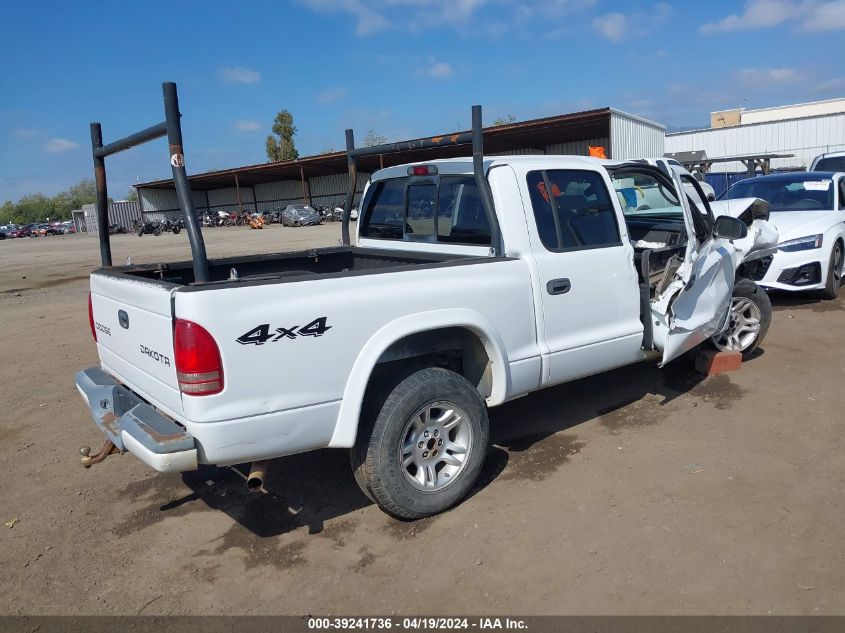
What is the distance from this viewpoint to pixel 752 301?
625cm

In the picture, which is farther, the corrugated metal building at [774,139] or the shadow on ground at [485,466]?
the corrugated metal building at [774,139]

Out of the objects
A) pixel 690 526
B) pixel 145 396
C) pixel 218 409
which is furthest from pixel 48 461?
pixel 690 526

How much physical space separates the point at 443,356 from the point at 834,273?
24.2 feet

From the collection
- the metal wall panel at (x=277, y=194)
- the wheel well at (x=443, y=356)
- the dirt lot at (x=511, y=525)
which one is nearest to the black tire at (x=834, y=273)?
the dirt lot at (x=511, y=525)

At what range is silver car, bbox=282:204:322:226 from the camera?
4206 cm

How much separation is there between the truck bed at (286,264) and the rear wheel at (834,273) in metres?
6.76

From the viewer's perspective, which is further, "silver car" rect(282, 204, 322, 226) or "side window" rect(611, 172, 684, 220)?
"silver car" rect(282, 204, 322, 226)

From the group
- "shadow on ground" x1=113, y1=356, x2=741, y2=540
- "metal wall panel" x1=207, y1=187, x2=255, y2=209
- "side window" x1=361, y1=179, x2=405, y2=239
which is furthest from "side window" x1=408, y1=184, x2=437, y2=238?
"metal wall panel" x1=207, y1=187, x2=255, y2=209

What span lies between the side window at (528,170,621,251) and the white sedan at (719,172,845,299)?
201 inches

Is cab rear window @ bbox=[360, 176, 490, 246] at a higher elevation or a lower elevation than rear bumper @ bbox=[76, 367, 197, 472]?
higher

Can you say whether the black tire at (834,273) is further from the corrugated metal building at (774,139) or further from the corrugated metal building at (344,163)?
the corrugated metal building at (774,139)

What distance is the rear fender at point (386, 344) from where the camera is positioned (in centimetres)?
327

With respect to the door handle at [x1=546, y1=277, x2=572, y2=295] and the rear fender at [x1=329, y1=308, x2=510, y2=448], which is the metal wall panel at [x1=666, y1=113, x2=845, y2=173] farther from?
the rear fender at [x1=329, y1=308, x2=510, y2=448]

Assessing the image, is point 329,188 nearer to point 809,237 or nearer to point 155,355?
point 809,237
